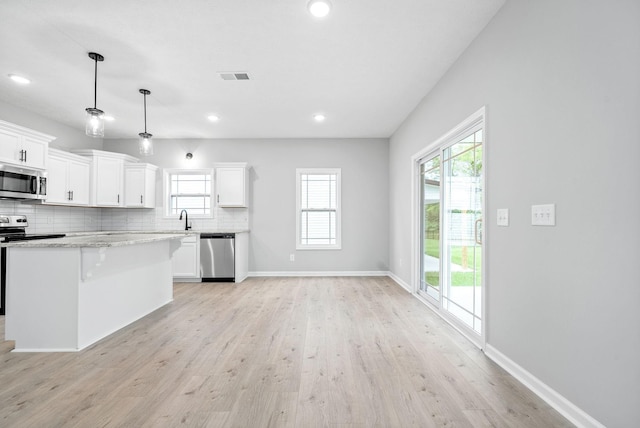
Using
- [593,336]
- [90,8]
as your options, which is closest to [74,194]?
[90,8]

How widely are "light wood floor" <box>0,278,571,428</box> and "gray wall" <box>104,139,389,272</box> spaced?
2523 mm

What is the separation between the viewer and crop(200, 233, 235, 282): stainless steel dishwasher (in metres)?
5.38

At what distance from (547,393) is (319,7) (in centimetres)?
293

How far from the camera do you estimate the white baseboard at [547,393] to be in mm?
1575

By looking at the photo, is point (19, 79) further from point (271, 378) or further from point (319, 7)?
point (271, 378)

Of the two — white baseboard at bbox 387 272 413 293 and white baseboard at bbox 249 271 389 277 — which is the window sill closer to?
white baseboard at bbox 249 271 389 277

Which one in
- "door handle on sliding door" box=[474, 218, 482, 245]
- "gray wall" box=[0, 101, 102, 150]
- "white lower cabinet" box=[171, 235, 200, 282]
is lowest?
"white lower cabinet" box=[171, 235, 200, 282]

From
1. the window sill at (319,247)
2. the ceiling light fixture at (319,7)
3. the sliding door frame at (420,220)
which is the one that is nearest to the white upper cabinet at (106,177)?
the window sill at (319,247)

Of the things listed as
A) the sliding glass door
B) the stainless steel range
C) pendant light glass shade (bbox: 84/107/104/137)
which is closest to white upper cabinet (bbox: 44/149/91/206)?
the stainless steel range

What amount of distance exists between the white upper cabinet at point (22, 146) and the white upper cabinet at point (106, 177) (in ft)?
2.95

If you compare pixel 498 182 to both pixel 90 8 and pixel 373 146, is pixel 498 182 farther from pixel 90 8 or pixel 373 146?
pixel 373 146

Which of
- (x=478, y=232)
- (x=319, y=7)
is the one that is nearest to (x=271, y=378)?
(x=478, y=232)

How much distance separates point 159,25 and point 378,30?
1.80 m

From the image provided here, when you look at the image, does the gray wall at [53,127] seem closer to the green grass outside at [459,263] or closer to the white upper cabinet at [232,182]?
the white upper cabinet at [232,182]
